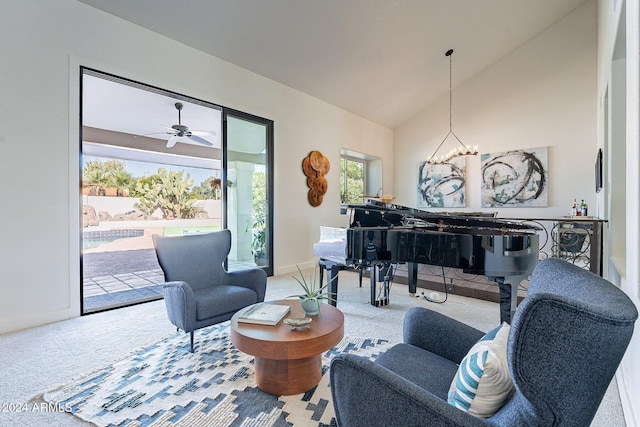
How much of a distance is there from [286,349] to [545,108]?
6.79 meters

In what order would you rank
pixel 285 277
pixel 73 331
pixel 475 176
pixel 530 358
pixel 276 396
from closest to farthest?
pixel 530 358
pixel 276 396
pixel 73 331
pixel 285 277
pixel 475 176

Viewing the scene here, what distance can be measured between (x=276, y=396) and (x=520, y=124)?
678 centimetres

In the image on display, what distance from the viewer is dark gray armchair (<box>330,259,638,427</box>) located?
662mm

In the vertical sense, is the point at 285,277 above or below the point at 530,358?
below

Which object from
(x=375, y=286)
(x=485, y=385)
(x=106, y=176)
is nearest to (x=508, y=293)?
(x=375, y=286)

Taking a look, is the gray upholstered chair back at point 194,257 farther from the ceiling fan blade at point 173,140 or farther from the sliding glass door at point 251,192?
the ceiling fan blade at point 173,140

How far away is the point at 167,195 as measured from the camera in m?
7.38

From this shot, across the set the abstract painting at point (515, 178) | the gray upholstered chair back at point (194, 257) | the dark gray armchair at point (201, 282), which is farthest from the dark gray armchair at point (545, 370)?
the abstract painting at point (515, 178)

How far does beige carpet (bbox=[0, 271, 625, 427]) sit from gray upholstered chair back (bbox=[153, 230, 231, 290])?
524 mm

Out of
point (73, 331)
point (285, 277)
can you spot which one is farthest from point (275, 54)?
point (73, 331)

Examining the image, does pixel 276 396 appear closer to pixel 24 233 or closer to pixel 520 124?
pixel 24 233

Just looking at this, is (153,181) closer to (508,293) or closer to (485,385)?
(508,293)

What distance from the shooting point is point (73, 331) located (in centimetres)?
272

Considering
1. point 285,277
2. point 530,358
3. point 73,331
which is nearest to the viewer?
point 530,358
